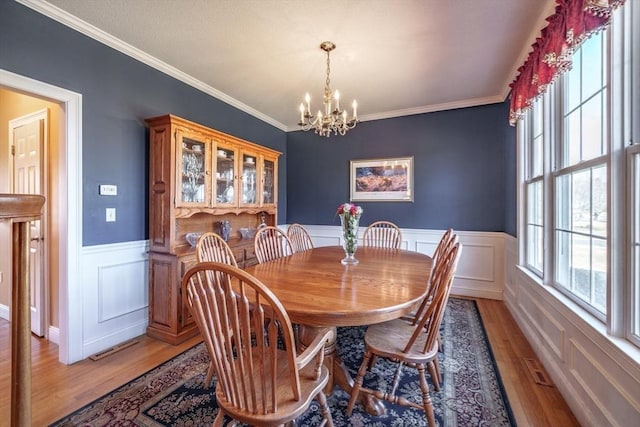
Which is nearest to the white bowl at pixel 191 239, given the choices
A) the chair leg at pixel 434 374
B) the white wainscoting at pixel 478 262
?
the chair leg at pixel 434 374

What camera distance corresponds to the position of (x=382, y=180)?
165 inches

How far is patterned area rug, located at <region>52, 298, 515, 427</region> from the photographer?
157 centimetres

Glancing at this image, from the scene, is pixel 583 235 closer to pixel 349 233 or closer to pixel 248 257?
pixel 349 233

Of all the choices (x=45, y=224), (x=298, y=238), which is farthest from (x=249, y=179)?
(x=45, y=224)

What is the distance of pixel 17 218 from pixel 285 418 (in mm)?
1035

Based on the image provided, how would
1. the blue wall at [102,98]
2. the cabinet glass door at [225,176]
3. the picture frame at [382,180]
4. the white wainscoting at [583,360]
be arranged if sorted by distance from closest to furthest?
the white wainscoting at [583,360] < the blue wall at [102,98] < the cabinet glass door at [225,176] < the picture frame at [382,180]

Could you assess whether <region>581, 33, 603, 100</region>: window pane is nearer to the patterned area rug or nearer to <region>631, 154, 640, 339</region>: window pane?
<region>631, 154, 640, 339</region>: window pane

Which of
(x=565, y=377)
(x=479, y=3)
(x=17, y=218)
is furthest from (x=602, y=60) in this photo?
(x=17, y=218)

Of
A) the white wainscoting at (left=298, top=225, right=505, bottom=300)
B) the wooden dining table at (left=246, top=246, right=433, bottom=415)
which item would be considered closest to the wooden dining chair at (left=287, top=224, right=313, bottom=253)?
the wooden dining table at (left=246, top=246, right=433, bottom=415)

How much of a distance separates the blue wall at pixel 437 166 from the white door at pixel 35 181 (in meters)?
3.17

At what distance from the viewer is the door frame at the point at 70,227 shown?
7.02 feet

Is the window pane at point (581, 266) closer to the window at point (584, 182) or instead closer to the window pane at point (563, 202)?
the window at point (584, 182)

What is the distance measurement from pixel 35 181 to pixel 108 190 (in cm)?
79

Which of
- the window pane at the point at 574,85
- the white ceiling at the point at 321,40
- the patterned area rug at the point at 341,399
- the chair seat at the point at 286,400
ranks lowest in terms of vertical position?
the patterned area rug at the point at 341,399
